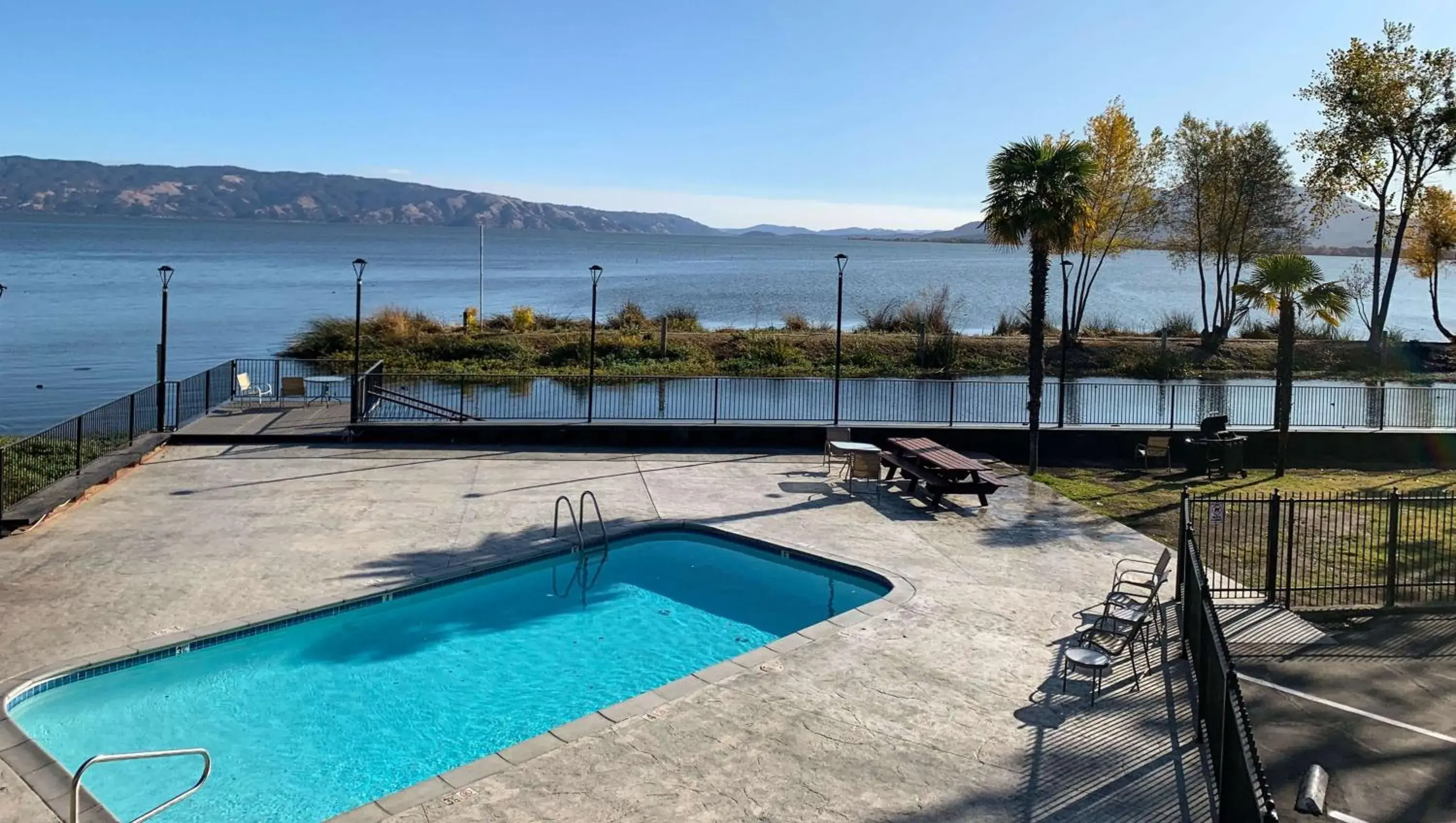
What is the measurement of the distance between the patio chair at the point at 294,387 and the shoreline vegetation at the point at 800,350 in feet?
46.5

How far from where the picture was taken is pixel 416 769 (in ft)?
28.6

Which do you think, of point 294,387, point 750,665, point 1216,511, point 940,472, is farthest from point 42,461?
point 1216,511

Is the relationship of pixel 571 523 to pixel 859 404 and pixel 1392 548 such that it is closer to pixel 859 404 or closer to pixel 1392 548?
pixel 1392 548

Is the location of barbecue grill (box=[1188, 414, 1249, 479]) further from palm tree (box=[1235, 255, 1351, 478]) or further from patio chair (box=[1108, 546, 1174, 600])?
patio chair (box=[1108, 546, 1174, 600])

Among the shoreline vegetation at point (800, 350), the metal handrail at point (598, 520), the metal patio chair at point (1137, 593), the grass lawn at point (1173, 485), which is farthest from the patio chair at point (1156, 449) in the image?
the shoreline vegetation at point (800, 350)

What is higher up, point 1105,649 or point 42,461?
point 42,461

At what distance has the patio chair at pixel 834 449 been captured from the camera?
19375 mm

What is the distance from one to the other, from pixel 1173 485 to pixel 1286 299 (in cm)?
413

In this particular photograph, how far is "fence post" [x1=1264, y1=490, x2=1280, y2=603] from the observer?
11.3 m

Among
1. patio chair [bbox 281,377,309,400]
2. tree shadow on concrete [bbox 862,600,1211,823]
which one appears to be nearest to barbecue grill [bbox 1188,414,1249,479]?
tree shadow on concrete [bbox 862,600,1211,823]

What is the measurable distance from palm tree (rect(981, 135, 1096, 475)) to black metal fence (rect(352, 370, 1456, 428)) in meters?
2.37

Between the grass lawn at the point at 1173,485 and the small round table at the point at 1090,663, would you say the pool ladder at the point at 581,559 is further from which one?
the grass lawn at the point at 1173,485

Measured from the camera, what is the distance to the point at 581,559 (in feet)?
45.8

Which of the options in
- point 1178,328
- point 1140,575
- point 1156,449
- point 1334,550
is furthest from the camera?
point 1178,328
